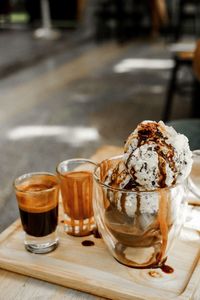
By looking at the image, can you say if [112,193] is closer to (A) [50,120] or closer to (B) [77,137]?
(B) [77,137]

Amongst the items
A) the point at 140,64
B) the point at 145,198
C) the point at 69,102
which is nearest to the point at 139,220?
the point at 145,198

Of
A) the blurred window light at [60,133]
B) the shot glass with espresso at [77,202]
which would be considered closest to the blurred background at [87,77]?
the blurred window light at [60,133]

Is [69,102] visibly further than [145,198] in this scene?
Yes

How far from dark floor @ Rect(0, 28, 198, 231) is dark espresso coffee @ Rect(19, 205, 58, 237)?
4.28 ft

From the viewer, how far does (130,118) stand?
3.87 metres

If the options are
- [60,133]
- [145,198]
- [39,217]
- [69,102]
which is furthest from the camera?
[69,102]

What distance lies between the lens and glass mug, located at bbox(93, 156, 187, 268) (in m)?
0.85

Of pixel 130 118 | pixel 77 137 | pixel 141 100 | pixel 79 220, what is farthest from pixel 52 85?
pixel 79 220

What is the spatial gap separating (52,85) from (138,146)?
13.4 ft

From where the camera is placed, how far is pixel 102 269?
0.90 meters

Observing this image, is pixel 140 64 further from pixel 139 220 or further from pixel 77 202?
pixel 139 220

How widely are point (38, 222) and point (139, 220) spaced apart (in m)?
0.21

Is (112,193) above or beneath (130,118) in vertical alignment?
above

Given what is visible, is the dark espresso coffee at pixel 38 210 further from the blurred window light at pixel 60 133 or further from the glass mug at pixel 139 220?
the blurred window light at pixel 60 133
